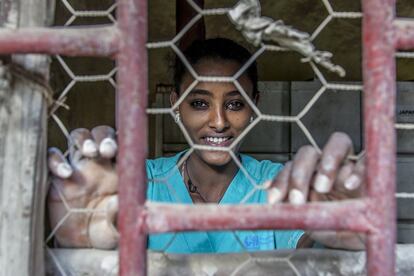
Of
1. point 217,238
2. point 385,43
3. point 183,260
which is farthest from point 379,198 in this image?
point 217,238

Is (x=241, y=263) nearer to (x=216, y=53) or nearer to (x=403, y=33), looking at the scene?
(x=403, y=33)

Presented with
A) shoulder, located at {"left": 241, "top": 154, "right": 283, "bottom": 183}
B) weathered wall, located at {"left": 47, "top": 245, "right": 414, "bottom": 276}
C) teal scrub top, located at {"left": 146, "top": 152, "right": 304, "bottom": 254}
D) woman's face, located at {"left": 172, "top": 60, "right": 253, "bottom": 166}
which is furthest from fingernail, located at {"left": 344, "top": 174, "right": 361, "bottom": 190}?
shoulder, located at {"left": 241, "top": 154, "right": 283, "bottom": 183}

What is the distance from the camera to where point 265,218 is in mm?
590

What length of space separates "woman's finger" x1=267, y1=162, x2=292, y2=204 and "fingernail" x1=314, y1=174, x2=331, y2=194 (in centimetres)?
3

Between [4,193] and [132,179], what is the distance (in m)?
0.17

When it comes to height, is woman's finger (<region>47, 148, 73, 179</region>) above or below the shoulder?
above

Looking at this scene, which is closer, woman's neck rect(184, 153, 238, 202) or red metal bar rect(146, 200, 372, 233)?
red metal bar rect(146, 200, 372, 233)

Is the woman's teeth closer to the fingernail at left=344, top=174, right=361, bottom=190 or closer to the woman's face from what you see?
the woman's face

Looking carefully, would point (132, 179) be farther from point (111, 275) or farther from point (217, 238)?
point (217, 238)

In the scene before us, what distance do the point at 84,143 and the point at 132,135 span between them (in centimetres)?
12

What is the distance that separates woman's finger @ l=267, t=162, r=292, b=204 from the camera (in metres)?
0.64

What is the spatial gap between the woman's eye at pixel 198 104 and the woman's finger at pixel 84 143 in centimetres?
58

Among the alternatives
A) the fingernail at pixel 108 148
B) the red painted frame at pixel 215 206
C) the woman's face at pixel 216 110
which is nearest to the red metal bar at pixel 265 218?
the red painted frame at pixel 215 206

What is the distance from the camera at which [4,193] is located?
66cm
